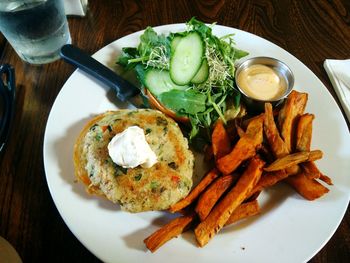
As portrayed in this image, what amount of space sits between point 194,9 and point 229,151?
4.53 ft

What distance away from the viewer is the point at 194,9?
2.54 m

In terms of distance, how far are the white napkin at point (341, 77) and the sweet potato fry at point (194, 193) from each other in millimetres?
908

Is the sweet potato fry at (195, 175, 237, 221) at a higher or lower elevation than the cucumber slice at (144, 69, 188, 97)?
lower

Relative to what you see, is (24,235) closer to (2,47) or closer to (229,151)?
(229,151)

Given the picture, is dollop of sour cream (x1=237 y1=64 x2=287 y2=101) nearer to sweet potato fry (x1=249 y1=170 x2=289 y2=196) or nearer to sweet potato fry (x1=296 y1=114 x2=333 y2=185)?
sweet potato fry (x1=296 y1=114 x2=333 y2=185)

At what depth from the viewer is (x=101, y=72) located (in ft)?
6.26

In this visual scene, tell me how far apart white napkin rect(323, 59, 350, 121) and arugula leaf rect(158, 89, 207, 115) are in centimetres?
85

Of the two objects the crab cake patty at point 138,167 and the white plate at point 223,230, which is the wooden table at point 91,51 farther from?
the crab cake patty at point 138,167

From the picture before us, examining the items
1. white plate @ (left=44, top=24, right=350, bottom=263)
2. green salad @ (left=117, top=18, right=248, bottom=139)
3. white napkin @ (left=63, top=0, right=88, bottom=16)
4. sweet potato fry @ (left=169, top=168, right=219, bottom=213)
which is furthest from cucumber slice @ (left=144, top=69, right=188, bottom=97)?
white napkin @ (left=63, top=0, right=88, bottom=16)

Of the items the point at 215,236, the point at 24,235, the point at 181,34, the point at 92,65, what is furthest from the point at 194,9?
the point at 24,235

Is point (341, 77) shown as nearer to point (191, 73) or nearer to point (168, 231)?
point (191, 73)

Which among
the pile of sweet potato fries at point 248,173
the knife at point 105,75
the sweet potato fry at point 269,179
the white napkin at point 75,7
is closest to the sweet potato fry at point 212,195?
the pile of sweet potato fries at point 248,173

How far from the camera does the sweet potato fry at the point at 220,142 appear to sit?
1587 mm

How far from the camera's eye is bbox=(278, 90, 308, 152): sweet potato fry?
1.59 meters
